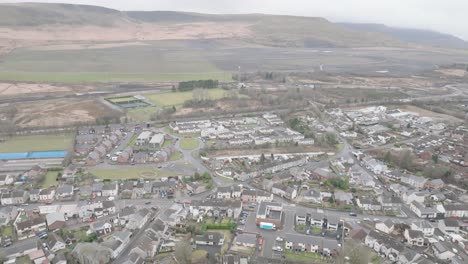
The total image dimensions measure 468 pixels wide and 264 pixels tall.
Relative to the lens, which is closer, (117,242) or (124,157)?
(117,242)

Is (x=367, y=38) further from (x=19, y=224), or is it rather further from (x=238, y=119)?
(x=19, y=224)

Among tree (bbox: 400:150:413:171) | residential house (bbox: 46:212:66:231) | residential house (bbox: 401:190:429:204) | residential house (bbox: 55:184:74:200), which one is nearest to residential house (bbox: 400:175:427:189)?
residential house (bbox: 401:190:429:204)

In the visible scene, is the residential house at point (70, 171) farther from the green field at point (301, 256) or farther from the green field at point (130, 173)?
the green field at point (301, 256)

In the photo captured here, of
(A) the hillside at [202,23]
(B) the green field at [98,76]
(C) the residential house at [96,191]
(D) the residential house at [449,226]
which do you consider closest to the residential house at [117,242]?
(C) the residential house at [96,191]

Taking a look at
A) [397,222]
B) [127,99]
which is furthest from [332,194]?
[127,99]

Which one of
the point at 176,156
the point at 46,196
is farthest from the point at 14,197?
the point at 176,156

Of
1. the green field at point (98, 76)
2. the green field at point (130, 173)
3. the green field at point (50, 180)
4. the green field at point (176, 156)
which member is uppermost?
the green field at point (98, 76)

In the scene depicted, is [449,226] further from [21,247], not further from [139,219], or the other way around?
[21,247]
